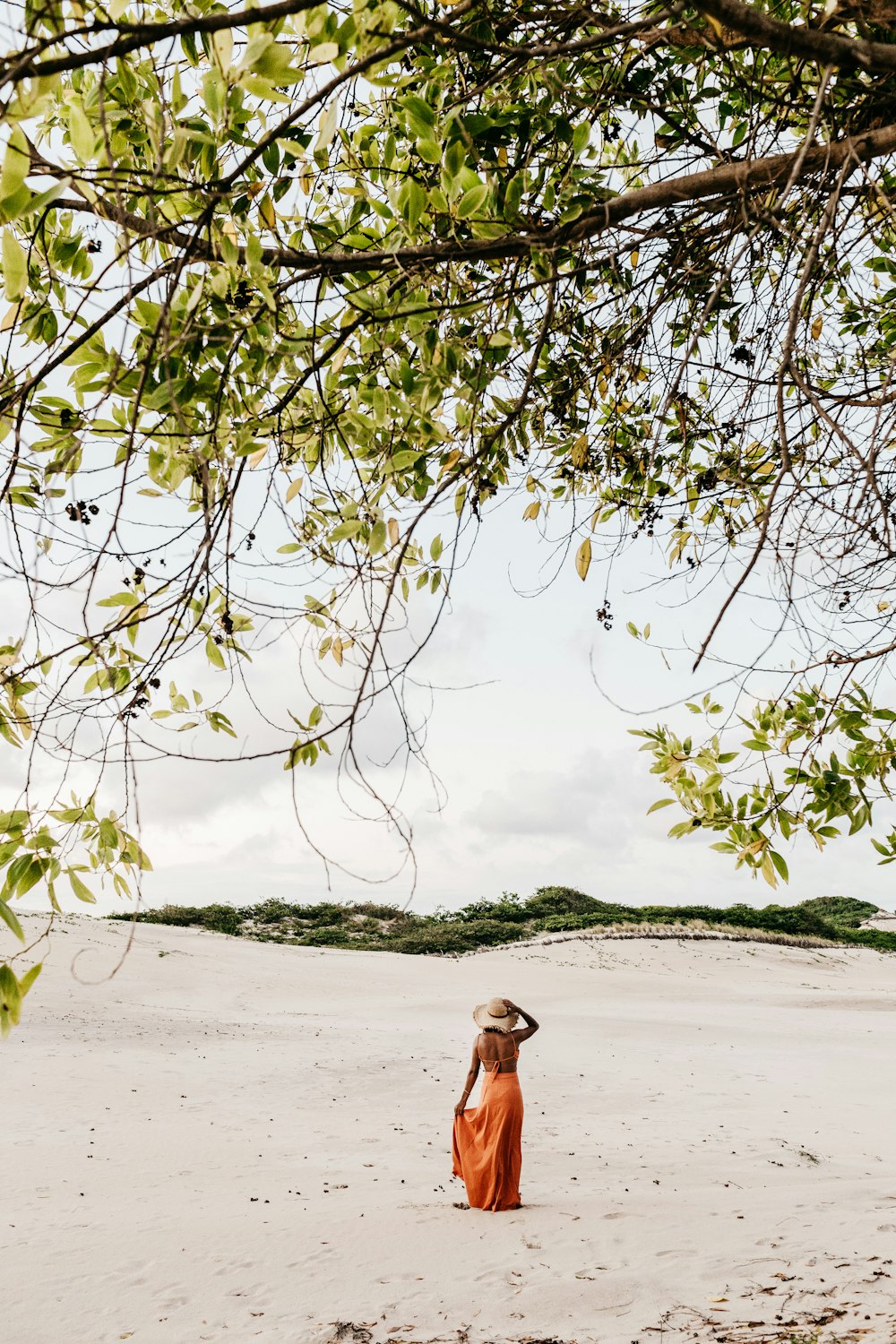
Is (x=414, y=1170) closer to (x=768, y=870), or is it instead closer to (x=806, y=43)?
(x=768, y=870)

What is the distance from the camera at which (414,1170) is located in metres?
8.09

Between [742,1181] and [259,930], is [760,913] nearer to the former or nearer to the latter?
[259,930]

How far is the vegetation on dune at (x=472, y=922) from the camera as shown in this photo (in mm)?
26203

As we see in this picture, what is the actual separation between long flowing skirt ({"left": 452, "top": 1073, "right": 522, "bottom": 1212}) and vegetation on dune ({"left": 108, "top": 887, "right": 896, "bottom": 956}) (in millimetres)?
18353

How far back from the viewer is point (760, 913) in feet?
95.1

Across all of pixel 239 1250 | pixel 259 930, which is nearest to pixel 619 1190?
pixel 239 1250

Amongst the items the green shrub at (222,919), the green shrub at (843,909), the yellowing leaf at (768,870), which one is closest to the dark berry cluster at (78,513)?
the yellowing leaf at (768,870)

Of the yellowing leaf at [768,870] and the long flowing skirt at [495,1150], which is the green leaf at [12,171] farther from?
the long flowing skirt at [495,1150]

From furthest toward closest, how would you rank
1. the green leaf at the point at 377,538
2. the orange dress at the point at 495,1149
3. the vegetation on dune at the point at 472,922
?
the vegetation on dune at the point at 472,922 < the orange dress at the point at 495,1149 < the green leaf at the point at 377,538

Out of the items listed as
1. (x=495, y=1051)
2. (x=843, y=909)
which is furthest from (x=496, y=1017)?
(x=843, y=909)

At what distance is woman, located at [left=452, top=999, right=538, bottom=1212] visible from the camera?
6.92 metres

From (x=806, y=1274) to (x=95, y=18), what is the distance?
651cm

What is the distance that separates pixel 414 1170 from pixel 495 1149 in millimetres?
1561

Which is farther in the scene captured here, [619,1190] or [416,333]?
[619,1190]
